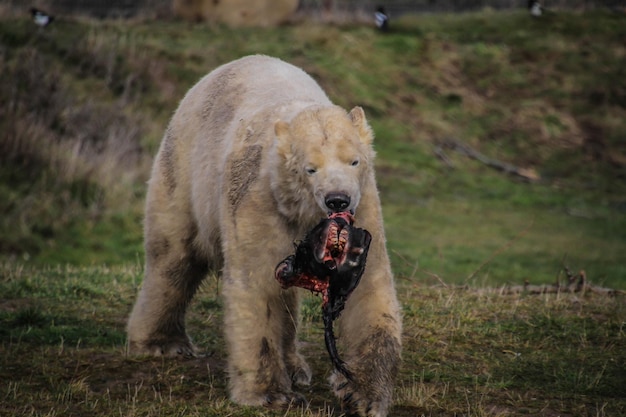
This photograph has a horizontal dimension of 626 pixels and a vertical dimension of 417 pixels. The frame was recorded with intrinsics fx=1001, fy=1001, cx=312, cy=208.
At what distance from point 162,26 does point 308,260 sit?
2659 centimetres

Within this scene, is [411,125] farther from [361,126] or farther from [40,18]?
[361,126]

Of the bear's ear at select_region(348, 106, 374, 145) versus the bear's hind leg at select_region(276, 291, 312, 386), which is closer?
the bear's ear at select_region(348, 106, 374, 145)

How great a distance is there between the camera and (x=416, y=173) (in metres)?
24.1

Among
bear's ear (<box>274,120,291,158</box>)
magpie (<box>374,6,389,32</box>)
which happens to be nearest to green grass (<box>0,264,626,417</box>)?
bear's ear (<box>274,120,291,158</box>)

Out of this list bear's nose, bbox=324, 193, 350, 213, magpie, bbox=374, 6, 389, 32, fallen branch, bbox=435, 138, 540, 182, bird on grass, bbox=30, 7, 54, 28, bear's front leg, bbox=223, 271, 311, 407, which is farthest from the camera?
magpie, bbox=374, 6, 389, 32

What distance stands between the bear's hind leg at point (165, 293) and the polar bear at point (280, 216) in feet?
1.24

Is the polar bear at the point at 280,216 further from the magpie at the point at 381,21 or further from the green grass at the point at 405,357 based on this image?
the magpie at the point at 381,21

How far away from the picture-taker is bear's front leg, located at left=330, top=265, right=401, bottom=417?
19.6ft

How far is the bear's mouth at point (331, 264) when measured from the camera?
18.1ft

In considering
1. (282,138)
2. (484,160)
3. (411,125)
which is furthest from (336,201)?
(411,125)

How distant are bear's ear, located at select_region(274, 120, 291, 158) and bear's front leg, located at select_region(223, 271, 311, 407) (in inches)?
31.8

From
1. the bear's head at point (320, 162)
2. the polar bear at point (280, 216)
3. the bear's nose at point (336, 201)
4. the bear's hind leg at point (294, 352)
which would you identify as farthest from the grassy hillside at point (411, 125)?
the bear's nose at point (336, 201)

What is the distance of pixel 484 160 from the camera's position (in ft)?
85.9

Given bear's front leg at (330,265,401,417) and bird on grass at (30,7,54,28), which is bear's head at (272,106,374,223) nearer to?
bear's front leg at (330,265,401,417)
